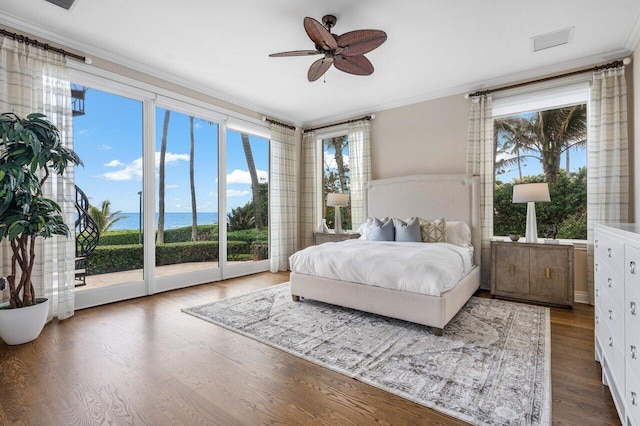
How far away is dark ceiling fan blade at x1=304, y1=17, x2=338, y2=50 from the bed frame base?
7.39ft

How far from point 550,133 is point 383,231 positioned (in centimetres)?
260

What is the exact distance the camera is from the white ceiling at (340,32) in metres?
2.73

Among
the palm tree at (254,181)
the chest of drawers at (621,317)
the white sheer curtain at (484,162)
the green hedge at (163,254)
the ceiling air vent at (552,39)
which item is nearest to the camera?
the chest of drawers at (621,317)

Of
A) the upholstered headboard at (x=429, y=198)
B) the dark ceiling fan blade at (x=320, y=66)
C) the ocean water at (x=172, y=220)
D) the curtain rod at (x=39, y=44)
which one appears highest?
the curtain rod at (x=39, y=44)

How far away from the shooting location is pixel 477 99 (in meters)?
4.27

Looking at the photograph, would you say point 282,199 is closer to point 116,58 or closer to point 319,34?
point 116,58

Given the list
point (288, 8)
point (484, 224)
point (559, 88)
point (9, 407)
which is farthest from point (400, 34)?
point (9, 407)

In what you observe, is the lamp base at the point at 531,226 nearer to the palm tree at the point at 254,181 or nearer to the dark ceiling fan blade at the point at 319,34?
the dark ceiling fan blade at the point at 319,34

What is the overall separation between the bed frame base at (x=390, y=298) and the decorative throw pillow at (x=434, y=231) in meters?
0.59

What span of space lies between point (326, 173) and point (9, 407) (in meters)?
5.19

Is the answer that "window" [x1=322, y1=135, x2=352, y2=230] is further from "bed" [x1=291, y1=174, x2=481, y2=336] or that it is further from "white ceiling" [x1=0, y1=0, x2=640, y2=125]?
"white ceiling" [x1=0, y1=0, x2=640, y2=125]

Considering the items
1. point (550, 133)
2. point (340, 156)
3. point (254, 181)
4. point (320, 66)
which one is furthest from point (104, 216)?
point (550, 133)

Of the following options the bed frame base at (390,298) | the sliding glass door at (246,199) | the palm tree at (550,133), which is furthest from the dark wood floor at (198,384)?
the sliding glass door at (246,199)

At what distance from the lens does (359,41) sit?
2.66m
